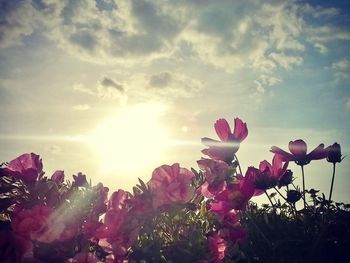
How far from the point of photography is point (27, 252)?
202 centimetres

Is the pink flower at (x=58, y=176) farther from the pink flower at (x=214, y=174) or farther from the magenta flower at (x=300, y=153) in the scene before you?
the magenta flower at (x=300, y=153)

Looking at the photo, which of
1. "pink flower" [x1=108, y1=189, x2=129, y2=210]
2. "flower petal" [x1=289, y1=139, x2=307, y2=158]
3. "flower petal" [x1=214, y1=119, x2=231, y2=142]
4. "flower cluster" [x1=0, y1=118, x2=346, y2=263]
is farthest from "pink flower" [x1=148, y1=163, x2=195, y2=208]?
"flower petal" [x1=289, y1=139, x2=307, y2=158]

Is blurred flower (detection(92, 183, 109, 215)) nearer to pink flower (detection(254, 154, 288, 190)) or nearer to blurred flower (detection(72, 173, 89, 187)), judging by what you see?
blurred flower (detection(72, 173, 89, 187))

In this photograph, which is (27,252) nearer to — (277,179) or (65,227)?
(65,227)

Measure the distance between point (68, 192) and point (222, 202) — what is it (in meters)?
1.01

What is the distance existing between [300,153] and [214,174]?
0.92 m

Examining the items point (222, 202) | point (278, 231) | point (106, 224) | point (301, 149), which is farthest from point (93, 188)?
point (301, 149)

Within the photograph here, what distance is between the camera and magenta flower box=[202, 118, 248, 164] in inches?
113

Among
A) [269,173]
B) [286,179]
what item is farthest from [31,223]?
[286,179]

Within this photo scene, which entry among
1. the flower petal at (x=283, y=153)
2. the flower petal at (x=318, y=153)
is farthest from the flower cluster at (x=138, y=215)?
the flower petal at (x=318, y=153)

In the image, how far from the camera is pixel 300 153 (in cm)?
310

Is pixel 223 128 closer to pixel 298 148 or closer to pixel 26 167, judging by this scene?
pixel 298 148

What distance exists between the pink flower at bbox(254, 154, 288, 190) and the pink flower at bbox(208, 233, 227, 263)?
0.53 meters

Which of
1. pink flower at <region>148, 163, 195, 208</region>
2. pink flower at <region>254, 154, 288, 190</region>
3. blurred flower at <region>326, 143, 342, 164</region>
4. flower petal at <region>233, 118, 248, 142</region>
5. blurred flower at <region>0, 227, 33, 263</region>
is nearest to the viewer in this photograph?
blurred flower at <region>0, 227, 33, 263</region>
